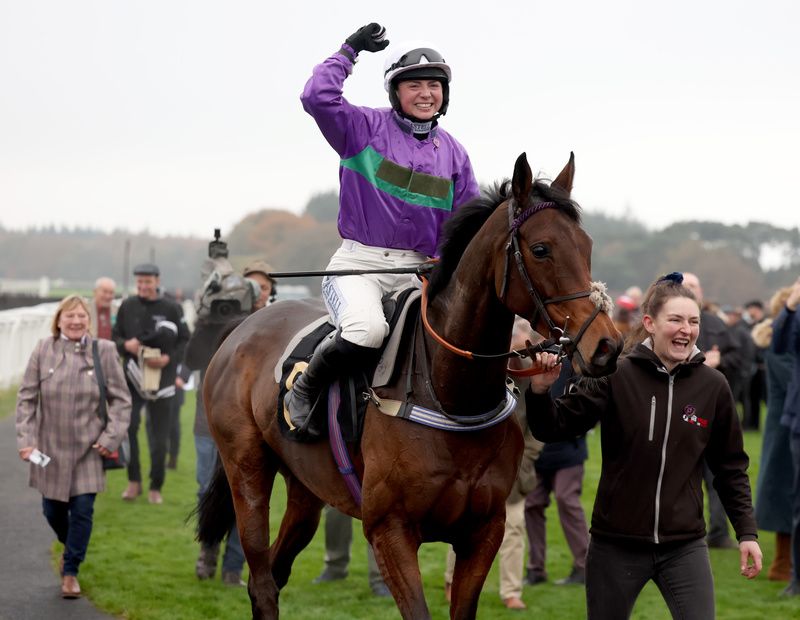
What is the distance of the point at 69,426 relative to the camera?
6977 millimetres

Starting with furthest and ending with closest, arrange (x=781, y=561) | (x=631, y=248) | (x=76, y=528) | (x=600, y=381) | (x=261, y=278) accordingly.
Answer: (x=631, y=248), (x=261, y=278), (x=781, y=561), (x=76, y=528), (x=600, y=381)

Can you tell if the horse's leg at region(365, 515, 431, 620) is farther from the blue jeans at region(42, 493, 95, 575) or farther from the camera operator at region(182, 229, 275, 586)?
the camera operator at region(182, 229, 275, 586)

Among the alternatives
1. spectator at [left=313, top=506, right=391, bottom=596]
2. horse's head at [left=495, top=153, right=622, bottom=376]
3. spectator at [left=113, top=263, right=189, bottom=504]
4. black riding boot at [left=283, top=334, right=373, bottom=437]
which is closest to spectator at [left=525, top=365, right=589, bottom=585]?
spectator at [left=313, top=506, right=391, bottom=596]

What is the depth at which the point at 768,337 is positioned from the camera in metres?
8.63

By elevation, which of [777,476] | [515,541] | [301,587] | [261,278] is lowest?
[301,587]

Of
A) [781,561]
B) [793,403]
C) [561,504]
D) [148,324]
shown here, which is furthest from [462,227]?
[148,324]

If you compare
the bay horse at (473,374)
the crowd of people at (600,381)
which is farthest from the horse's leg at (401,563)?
the crowd of people at (600,381)

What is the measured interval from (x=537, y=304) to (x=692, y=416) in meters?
0.85

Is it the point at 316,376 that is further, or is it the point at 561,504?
the point at 561,504

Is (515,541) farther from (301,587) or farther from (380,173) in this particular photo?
(380,173)

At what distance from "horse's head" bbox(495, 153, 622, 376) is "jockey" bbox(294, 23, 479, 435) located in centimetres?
70

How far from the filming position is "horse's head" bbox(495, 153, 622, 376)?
11.6ft

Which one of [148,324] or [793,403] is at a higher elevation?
[148,324]

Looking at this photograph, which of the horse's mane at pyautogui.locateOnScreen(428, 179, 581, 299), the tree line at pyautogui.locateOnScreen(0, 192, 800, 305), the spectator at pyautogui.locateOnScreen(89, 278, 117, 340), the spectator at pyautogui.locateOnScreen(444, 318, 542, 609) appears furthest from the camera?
the tree line at pyautogui.locateOnScreen(0, 192, 800, 305)
